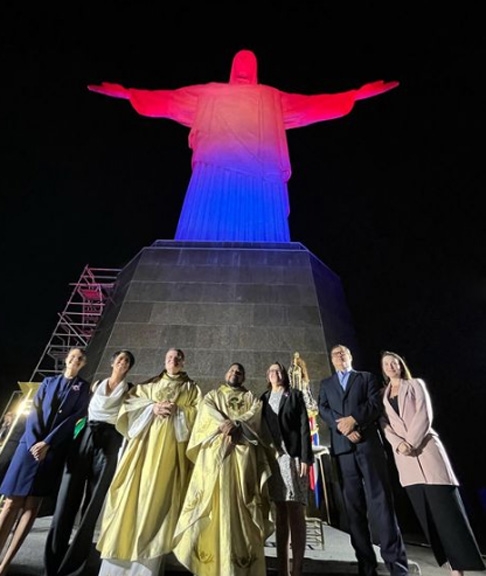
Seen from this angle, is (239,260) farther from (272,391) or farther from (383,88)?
(383,88)

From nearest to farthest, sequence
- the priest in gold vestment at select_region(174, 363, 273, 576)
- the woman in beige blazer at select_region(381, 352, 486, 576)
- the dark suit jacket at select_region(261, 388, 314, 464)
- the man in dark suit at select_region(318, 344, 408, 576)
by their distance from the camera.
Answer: the priest in gold vestment at select_region(174, 363, 273, 576) < the woman in beige blazer at select_region(381, 352, 486, 576) < the man in dark suit at select_region(318, 344, 408, 576) < the dark suit jacket at select_region(261, 388, 314, 464)

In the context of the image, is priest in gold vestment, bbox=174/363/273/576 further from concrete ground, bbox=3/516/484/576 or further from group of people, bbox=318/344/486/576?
group of people, bbox=318/344/486/576

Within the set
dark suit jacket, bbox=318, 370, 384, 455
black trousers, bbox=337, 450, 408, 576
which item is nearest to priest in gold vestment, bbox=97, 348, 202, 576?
dark suit jacket, bbox=318, 370, 384, 455

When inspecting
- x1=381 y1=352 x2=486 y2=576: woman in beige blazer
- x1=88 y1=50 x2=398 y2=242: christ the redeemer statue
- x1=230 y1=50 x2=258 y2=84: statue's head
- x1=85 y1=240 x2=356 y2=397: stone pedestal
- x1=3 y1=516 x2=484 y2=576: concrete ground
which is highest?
x1=230 y1=50 x2=258 y2=84: statue's head

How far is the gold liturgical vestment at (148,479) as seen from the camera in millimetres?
2564

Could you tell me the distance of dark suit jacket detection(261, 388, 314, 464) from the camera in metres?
2.91

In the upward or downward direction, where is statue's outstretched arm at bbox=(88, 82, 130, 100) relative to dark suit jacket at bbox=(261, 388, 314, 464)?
upward

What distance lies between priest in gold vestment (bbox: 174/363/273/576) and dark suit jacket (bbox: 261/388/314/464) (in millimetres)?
192

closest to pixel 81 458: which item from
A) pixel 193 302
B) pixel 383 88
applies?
pixel 193 302

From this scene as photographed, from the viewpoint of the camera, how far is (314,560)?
3002mm

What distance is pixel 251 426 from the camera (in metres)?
2.94

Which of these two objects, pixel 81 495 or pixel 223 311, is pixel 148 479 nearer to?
pixel 81 495

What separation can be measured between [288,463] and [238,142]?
902cm

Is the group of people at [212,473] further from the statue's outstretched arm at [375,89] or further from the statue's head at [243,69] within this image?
the statue's head at [243,69]
